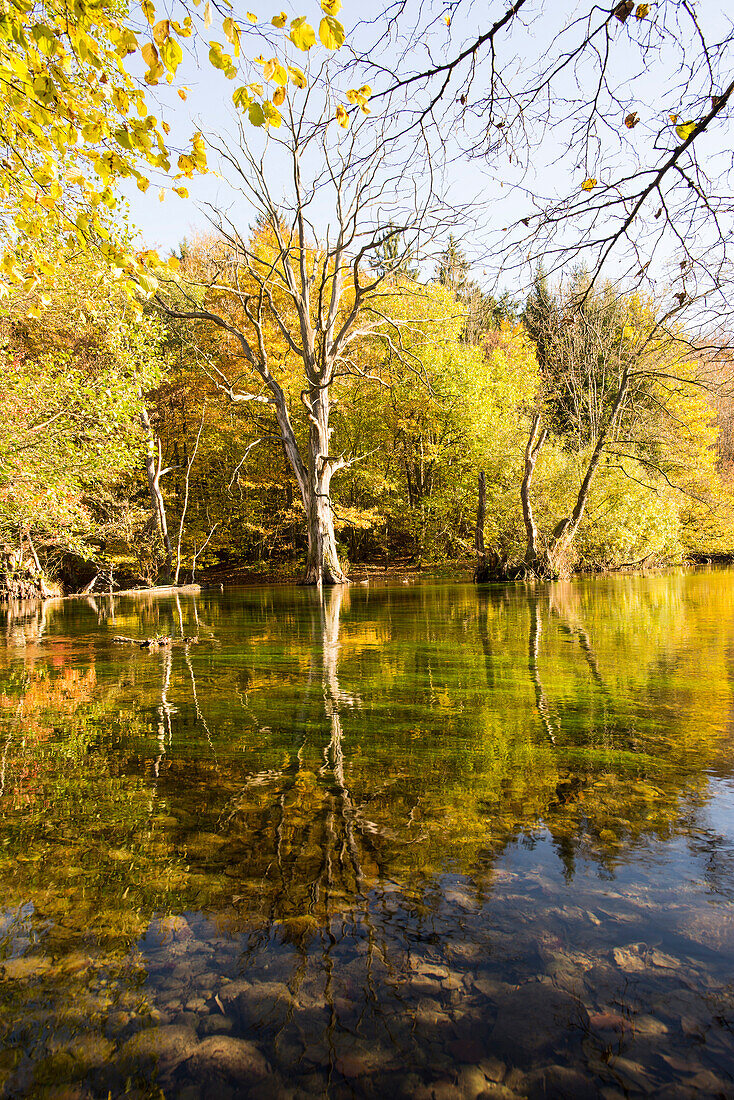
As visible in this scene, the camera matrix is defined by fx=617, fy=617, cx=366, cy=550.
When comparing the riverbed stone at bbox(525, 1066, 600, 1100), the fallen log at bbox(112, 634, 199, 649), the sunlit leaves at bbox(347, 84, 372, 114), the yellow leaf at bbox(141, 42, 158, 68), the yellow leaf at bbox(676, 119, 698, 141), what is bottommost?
the fallen log at bbox(112, 634, 199, 649)

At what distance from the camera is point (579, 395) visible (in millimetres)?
19344

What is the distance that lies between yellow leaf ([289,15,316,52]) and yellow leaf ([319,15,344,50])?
195mm

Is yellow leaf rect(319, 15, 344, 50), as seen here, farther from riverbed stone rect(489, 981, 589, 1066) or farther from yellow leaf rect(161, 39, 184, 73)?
riverbed stone rect(489, 981, 589, 1066)

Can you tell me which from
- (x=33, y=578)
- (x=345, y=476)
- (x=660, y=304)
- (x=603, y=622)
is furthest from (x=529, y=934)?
(x=345, y=476)

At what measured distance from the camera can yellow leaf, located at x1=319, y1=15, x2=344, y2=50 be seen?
323cm

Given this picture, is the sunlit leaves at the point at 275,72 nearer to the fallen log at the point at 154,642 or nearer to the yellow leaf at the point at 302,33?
the yellow leaf at the point at 302,33

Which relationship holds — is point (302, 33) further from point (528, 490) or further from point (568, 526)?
point (568, 526)

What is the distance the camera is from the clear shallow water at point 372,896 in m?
1.26

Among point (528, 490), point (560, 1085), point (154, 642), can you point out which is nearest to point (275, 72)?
point (560, 1085)

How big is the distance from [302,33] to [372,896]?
167 inches

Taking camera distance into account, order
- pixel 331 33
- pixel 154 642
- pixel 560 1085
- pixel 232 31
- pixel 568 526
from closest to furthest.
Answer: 1. pixel 560 1085
2. pixel 331 33
3. pixel 232 31
4. pixel 154 642
5. pixel 568 526

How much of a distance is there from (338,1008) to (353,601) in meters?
11.7

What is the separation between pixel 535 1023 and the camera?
133 centimetres

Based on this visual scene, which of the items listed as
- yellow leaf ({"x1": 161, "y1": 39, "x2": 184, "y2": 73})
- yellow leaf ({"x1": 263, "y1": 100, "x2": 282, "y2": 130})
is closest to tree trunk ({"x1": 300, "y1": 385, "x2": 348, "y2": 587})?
yellow leaf ({"x1": 263, "y1": 100, "x2": 282, "y2": 130})
